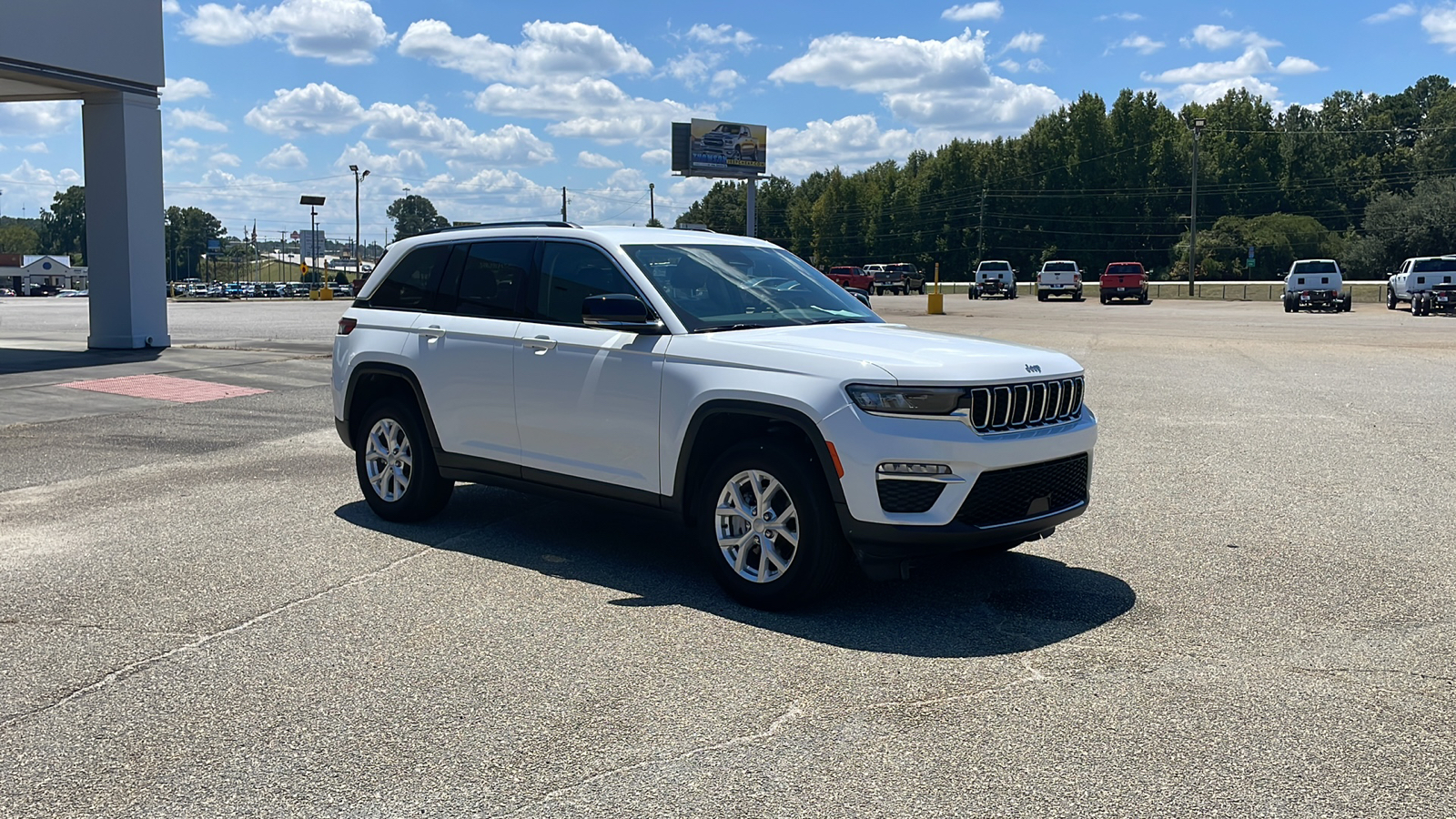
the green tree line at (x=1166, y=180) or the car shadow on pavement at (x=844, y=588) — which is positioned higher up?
the green tree line at (x=1166, y=180)

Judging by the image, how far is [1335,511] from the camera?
26.7ft

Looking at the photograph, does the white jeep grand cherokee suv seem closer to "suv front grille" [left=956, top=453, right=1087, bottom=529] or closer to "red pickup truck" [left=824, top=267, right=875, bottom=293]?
"suv front grille" [left=956, top=453, right=1087, bottom=529]

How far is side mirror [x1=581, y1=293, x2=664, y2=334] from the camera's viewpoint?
19.9 ft

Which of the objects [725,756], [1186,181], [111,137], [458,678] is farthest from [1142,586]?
[1186,181]

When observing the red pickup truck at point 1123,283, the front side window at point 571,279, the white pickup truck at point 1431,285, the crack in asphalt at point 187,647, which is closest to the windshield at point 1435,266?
the white pickup truck at point 1431,285

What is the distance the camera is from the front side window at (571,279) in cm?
670

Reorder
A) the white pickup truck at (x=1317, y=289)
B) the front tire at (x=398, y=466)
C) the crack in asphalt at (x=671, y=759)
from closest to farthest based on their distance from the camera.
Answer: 1. the crack in asphalt at (x=671, y=759)
2. the front tire at (x=398, y=466)
3. the white pickup truck at (x=1317, y=289)

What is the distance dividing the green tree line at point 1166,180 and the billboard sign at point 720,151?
44469 millimetres

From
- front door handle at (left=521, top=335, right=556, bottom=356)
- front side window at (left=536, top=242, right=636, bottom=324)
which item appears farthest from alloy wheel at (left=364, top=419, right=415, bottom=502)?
front side window at (left=536, top=242, right=636, bottom=324)

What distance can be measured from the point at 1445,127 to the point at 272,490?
13623 cm

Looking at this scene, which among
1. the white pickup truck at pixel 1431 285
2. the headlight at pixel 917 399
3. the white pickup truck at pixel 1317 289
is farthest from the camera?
the white pickup truck at pixel 1317 289

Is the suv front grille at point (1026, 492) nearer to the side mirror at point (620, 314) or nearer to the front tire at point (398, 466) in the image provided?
the side mirror at point (620, 314)

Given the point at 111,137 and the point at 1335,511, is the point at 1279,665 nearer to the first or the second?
the point at 1335,511

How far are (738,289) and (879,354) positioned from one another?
51.7 inches
